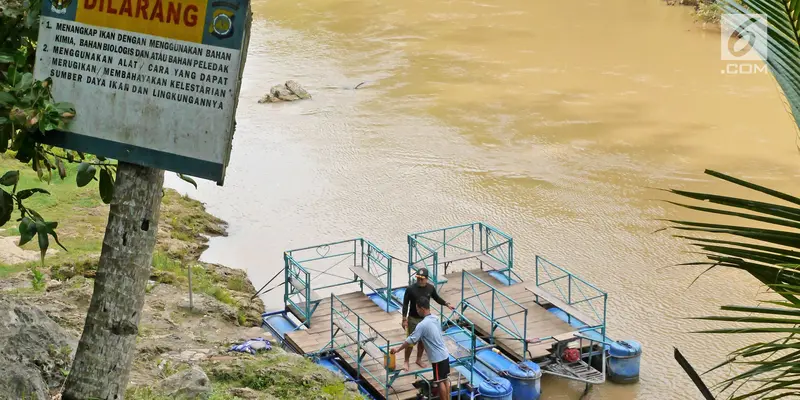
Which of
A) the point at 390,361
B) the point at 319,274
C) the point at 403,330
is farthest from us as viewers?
the point at 319,274

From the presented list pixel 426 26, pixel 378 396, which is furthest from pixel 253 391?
pixel 426 26

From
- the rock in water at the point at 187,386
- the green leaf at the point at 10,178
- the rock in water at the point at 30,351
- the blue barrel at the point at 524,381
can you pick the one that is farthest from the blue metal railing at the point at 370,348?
the green leaf at the point at 10,178

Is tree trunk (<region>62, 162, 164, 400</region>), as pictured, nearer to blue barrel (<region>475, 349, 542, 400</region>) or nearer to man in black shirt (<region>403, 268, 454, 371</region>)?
man in black shirt (<region>403, 268, 454, 371</region>)

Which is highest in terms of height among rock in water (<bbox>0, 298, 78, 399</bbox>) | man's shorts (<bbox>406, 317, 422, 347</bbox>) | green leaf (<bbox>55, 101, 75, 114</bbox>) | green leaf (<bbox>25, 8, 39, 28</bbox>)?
green leaf (<bbox>25, 8, 39, 28</bbox>)

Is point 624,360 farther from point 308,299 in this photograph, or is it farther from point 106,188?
point 106,188

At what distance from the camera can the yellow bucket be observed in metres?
9.11

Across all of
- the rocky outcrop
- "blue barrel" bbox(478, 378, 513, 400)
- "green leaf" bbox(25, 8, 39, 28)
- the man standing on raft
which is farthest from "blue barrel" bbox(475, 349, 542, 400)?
the rocky outcrop

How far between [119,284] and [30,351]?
1.99 metres

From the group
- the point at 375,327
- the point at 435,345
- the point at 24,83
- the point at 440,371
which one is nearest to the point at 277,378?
the point at 435,345

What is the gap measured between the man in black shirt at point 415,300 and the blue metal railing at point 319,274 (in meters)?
1.78

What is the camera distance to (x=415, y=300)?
8977mm

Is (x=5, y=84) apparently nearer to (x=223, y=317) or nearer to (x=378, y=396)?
(x=378, y=396)

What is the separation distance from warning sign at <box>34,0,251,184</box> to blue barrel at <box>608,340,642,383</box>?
7720mm

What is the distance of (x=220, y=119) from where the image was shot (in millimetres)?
3850
